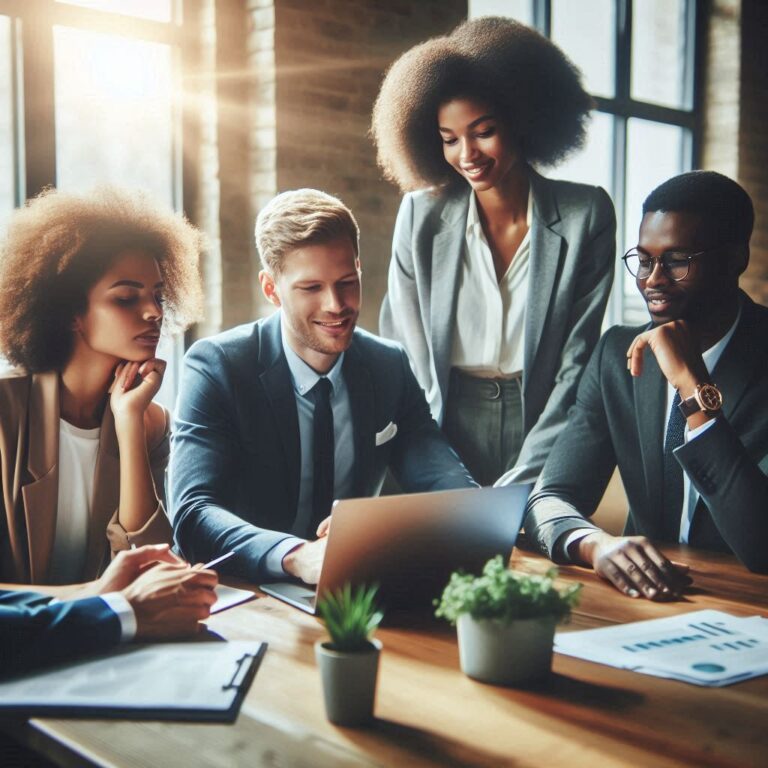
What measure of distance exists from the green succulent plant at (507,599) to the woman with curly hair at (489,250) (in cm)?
136

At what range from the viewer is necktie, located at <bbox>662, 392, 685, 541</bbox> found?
2225mm

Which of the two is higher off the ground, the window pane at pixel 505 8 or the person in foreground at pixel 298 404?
the window pane at pixel 505 8

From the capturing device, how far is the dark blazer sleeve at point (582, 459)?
7.37 ft

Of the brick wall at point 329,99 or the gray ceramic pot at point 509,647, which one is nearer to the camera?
the gray ceramic pot at point 509,647

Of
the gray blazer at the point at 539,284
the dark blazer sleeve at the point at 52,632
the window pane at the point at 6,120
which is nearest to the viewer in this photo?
the dark blazer sleeve at the point at 52,632

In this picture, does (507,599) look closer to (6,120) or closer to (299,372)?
(299,372)

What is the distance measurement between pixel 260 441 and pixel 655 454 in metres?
0.88

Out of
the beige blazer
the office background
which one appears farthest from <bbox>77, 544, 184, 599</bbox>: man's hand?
the office background

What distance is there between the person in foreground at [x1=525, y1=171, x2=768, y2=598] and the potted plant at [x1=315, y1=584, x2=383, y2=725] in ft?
3.18

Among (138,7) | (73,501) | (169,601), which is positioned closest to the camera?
(169,601)

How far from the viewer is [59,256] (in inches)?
86.7

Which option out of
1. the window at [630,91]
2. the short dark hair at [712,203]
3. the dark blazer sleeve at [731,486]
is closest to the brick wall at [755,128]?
the window at [630,91]

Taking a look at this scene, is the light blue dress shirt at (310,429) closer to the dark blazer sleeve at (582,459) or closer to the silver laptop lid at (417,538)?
the dark blazer sleeve at (582,459)

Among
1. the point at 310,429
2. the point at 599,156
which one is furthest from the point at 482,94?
the point at 599,156
